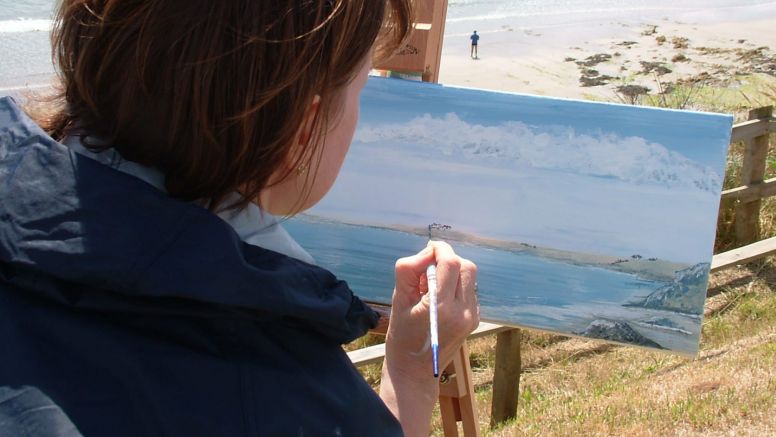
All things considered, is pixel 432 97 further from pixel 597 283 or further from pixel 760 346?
pixel 760 346

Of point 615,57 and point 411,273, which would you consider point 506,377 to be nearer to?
point 411,273

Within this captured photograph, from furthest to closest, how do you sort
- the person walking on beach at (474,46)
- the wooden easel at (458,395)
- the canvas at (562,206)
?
the person walking on beach at (474,46) → the canvas at (562,206) → the wooden easel at (458,395)

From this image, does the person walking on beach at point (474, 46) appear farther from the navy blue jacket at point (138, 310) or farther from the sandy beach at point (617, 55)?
the navy blue jacket at point (138, 310)

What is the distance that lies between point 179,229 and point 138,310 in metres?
0.08

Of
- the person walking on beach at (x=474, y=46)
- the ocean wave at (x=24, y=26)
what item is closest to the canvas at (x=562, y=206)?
the ocean wave at (x=24, y=26)

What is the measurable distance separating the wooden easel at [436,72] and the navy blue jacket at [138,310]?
1.12m

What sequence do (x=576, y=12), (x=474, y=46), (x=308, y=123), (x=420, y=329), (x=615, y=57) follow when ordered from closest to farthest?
1. (x=308, y=123)
2. (x=420, y=329)
3. (x=474, y=46)
4. (x=615, y=57)
5. (x=576, y=12)

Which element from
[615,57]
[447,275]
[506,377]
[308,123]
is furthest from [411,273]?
[615,57]

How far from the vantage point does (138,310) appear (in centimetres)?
85

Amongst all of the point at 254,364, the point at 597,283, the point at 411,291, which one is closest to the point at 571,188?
the point at 597,283

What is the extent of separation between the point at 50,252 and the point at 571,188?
159 cm

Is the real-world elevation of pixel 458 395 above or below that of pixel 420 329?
below

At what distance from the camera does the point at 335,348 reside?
3.23ft

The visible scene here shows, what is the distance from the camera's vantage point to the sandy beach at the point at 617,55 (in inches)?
519
